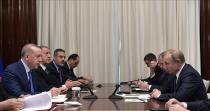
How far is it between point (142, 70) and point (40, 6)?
106 inches

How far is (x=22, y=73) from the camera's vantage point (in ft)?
14.7

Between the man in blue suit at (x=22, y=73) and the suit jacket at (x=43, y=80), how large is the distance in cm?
79

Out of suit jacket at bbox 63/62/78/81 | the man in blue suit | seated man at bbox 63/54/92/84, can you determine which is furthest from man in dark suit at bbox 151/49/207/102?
seated man at bbox 63/54/92/84

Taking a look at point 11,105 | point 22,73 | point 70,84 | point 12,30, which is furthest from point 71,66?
point 11,105

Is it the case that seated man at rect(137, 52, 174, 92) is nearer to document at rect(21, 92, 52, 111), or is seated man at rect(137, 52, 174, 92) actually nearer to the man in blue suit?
the man in blue suit

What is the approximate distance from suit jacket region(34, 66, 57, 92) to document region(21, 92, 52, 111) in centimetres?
202

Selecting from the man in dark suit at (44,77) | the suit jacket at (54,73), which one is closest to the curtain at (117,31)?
the suit jacket at (54,73)

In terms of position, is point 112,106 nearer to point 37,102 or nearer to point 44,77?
point 37,102

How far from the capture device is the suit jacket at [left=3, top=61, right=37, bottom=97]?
4262 millimetres

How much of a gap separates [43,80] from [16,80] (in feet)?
3.96

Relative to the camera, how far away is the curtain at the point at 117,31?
27.1 feet

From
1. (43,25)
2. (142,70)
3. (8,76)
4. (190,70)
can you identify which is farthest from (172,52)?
(43,25)

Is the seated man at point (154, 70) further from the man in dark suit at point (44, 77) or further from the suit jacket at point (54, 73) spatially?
the man in dark suit at point (44, 77)

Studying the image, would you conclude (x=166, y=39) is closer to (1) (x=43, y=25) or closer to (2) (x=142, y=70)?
(2) (x=142, y=70)
